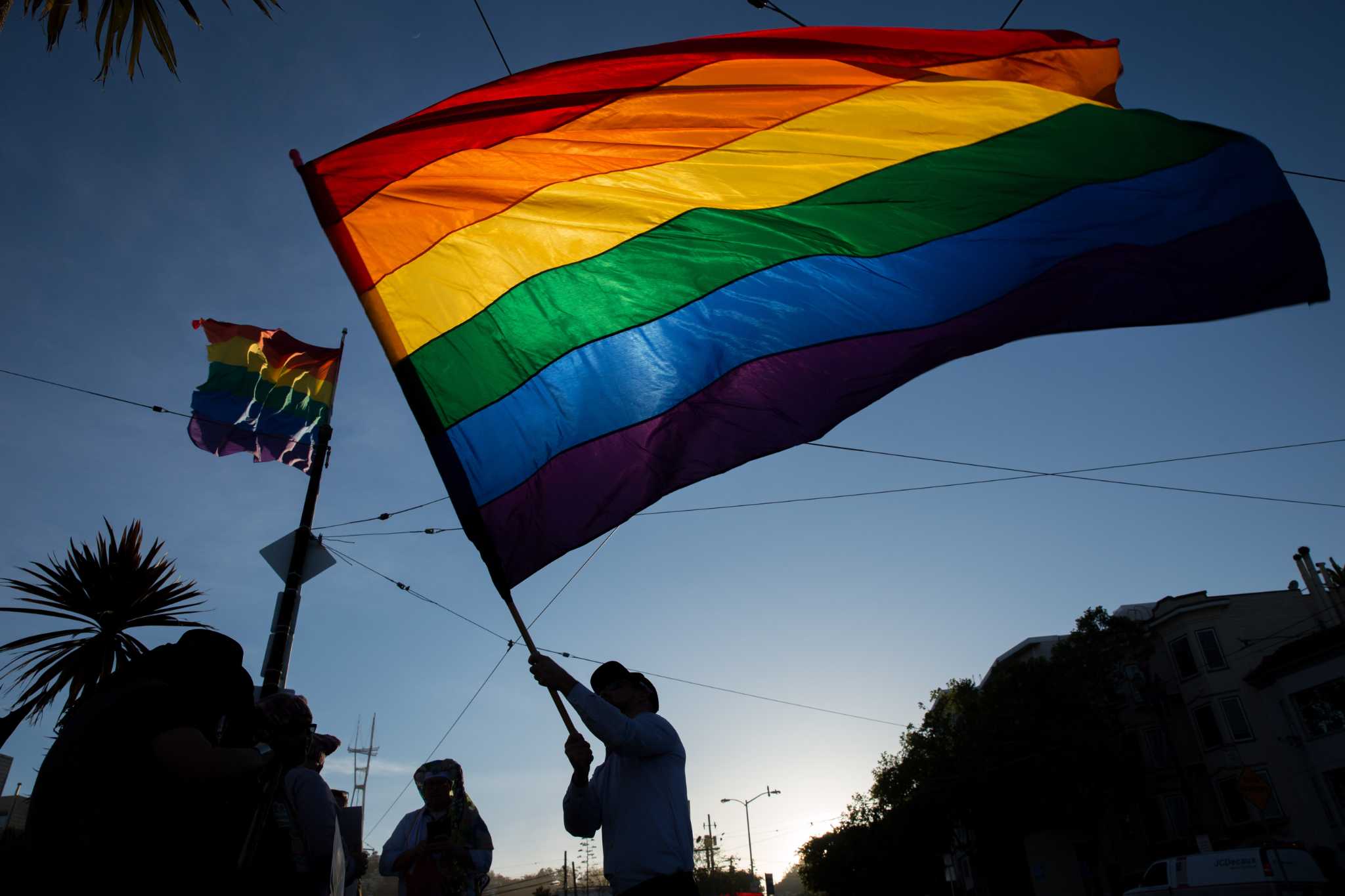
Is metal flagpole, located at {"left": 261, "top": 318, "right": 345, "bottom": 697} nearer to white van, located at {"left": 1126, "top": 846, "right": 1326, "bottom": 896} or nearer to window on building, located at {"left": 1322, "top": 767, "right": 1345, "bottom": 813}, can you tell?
white van, located at {"left": 1126, "top": 846, "right": 1326, "bottom": 896}

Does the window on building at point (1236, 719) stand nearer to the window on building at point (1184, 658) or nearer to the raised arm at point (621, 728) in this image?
the window on building at point (1184, 658)

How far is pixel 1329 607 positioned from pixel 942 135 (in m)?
37.4

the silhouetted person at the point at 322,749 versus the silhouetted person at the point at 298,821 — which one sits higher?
the silhouetted person at the point at 322,749

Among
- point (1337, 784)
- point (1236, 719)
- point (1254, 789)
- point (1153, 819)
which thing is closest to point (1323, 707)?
point (1337, 784)

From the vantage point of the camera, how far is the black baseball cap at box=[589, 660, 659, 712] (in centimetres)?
415

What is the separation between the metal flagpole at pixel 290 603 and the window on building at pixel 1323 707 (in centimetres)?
3219

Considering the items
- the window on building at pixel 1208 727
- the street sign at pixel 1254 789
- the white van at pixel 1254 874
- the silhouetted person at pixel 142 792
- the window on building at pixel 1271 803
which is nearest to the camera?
the silhouetted person at pixel 142 792

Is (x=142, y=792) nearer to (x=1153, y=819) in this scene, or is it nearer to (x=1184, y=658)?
(x=1184, y=658)

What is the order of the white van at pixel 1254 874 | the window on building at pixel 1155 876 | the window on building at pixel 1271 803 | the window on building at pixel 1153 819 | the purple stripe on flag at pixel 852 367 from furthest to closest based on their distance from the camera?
the window on building at pixel 1153 819 < the window on building at pixel 1271 803 < the window on building at pixel 1155 876 < the white van at pixel 1254 874 < the purple stripe on flag at pixel 852 367

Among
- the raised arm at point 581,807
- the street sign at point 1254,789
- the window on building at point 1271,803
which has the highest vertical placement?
the window on building at point 1271,803

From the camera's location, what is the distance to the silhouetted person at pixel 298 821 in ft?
8.52

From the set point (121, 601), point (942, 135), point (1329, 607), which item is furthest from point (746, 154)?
point (1329, 607)

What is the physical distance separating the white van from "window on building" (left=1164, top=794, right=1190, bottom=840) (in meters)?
24.4

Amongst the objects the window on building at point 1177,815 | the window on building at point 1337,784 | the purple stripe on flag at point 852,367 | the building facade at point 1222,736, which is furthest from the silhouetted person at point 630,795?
the window on building at point 1177,815
